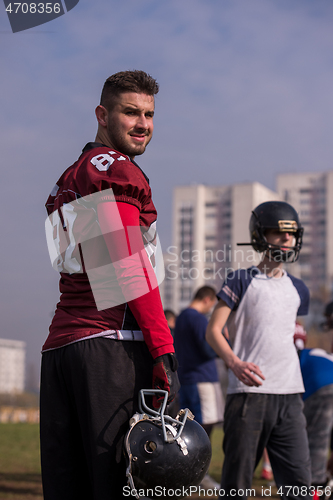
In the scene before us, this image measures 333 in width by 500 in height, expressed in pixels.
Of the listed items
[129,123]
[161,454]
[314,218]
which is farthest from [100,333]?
[314,218]

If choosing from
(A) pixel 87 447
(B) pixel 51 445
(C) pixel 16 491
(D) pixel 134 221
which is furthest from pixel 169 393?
(C) pixel 16 491

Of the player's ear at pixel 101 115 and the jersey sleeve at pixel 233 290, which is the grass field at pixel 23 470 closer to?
the jersey sleeve at pixel 233 290

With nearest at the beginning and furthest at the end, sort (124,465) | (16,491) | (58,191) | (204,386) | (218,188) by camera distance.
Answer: (124,465)
(58,191)
(16,491)
(204,386)
(218,188)

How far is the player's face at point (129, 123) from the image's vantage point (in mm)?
2688

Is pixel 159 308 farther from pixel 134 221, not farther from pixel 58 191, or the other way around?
pixel 58 191

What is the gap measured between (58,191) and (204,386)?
17.6 feet

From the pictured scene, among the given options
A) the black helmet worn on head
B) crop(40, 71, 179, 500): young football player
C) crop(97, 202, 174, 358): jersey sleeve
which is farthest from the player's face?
the black helmet worn on head

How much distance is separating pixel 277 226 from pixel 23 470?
19.2 ft

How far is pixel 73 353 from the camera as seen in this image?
234 cm

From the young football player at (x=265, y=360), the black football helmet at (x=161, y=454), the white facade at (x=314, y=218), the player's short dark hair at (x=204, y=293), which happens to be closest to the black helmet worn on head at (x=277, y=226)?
the young football player at (x=265, y=360)

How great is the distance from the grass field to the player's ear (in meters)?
4.88

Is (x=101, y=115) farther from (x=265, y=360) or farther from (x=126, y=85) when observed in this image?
(x=265, y=360)

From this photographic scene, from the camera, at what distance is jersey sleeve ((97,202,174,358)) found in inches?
90.3

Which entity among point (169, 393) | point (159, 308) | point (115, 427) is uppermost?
point (159, 308)
